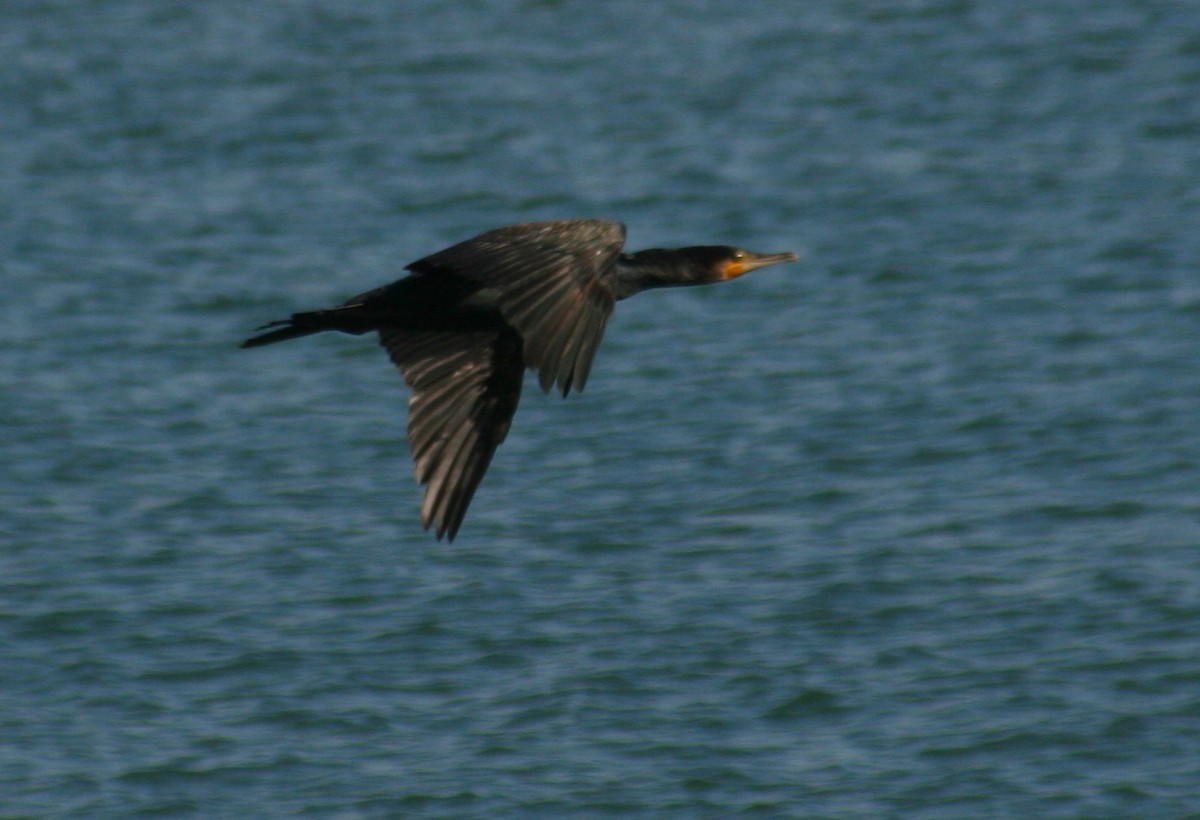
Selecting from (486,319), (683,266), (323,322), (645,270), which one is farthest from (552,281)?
(683,266)

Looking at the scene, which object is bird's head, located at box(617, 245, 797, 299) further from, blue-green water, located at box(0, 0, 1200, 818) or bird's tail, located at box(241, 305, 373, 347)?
blue-green water, located at box(0, 0, 1200, 818)

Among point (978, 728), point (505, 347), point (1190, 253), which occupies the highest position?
point (505, 347)

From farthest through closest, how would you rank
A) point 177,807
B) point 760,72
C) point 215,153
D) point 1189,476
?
point 760,72 → point 215,153 → point 1189,476 → point 177,807

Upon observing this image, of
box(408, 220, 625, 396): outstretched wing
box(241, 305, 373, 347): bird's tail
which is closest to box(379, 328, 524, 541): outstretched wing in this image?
box(241, 305, 373, 347): bird's tail

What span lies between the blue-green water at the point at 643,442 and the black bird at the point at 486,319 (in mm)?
1732

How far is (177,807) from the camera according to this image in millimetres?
7965

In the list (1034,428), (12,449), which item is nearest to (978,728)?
(1034,428)

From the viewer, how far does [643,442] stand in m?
10.9

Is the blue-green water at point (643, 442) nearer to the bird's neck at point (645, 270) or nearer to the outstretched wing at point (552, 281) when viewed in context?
the bird's neck at point (645, 270)

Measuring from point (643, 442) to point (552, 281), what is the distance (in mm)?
5163

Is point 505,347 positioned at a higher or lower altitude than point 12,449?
higher

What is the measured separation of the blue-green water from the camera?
26.9 ft

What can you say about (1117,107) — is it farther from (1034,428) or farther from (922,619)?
(922,619)

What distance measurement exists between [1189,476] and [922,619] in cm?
195
